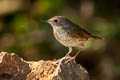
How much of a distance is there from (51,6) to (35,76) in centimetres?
538

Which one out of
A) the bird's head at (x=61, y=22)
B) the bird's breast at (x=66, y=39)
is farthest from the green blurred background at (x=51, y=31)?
the bird's breast at (x=66, y=39)

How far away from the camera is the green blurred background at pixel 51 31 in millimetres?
9727

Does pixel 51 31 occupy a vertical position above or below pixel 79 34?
below

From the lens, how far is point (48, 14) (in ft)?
32.6

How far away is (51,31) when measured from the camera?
982 cm

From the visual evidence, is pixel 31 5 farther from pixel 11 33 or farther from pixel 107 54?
pixel 107 54

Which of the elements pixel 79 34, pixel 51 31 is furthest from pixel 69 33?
pixel 51 31

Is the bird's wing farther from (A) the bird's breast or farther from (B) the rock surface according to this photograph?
(B) the rock surface

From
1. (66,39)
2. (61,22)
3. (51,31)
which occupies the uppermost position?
(61,22)

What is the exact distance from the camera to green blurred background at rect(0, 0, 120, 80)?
9727 millimetres

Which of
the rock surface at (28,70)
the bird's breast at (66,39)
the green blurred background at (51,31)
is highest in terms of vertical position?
the rock surface at (28,70)

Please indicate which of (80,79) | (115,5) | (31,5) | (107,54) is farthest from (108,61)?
(80,79)

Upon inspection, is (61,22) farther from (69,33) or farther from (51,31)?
(51,31)

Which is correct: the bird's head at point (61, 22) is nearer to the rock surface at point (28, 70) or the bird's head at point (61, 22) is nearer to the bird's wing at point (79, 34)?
the bird's wing at point (79, 34)
